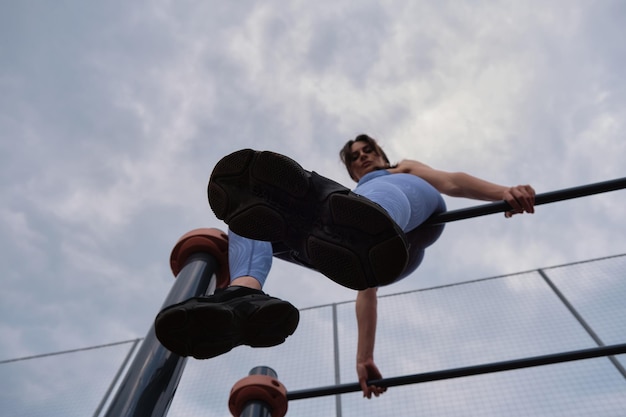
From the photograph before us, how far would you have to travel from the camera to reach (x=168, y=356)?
2.76 feet

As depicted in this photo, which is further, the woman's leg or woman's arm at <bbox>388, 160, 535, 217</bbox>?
woman's arm at <bbox>388, 160, 535, 217</bbox>

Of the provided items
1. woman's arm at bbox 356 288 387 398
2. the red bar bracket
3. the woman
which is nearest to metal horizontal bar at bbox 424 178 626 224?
the woman

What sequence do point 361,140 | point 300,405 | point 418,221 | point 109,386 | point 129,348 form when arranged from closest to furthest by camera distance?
point 418,221
point 361,140
point 300,405
point 109,386
point 129,348

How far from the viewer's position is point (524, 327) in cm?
232

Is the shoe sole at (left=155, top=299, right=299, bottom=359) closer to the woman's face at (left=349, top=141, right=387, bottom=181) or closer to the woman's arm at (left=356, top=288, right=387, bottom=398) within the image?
the woman's arm at (left=356, top=288, right=387, bottom=398)

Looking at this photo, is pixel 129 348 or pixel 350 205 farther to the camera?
pixel 129 348

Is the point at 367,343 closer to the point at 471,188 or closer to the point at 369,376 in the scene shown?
the point at 369,376

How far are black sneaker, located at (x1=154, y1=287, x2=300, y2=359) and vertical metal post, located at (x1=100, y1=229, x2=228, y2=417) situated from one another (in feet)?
0.43

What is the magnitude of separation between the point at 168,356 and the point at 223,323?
25 cm

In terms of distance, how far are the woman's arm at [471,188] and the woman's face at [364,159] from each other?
134 millimetres

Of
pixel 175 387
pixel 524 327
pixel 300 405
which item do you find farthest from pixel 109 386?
pixel 524 327

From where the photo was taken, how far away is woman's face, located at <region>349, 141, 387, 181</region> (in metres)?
1.48

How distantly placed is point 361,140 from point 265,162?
0.93 meters

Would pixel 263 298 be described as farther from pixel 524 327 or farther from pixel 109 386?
pixel 109 386
